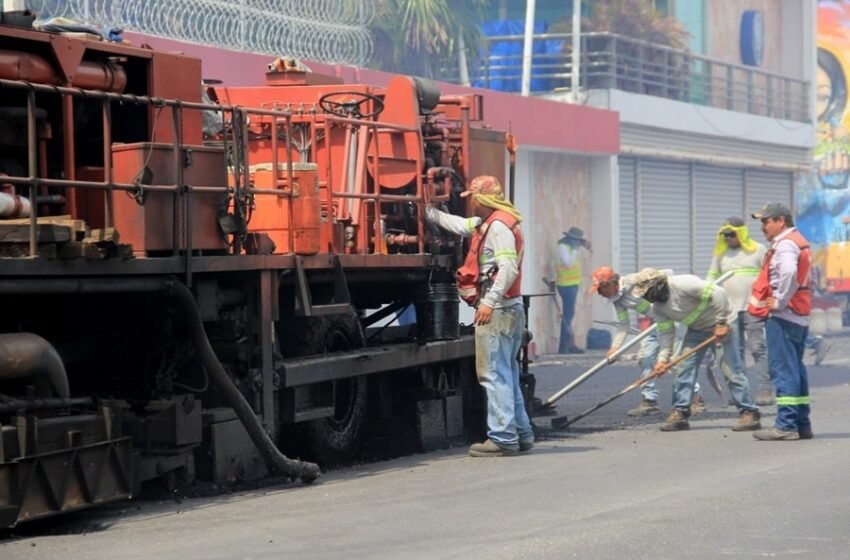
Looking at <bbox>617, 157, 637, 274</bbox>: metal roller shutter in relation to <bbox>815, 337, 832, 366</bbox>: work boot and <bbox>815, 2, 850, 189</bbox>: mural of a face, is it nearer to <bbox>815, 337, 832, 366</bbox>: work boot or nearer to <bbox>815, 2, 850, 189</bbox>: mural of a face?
<bbox>815, 337, 832, 366</bbox>: work boot

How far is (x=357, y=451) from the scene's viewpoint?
12.2 meters

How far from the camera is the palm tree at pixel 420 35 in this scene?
1165 inches

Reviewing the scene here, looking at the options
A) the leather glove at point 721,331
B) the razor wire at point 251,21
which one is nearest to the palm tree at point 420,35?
the razor wire at point 251,21

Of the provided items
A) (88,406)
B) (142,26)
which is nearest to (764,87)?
(142,26)

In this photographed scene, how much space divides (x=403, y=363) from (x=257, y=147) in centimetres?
200

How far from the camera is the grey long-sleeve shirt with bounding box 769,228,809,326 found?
12734 millimetres

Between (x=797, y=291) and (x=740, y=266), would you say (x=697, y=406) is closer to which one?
(x=740, y=266)

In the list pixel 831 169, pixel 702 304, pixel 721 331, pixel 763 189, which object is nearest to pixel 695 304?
pixel 702 304

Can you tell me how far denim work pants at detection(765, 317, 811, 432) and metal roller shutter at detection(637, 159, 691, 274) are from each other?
16588mm

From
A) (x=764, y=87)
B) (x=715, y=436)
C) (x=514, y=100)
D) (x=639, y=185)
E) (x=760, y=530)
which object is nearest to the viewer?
(x=760, y=530)

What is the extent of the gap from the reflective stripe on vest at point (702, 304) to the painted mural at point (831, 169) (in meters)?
21.8

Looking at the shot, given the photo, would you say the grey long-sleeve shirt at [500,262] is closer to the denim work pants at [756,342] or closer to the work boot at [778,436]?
the work boot at [778,436]

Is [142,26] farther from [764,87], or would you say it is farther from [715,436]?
[764,87]

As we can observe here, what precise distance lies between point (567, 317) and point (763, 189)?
461 inches
